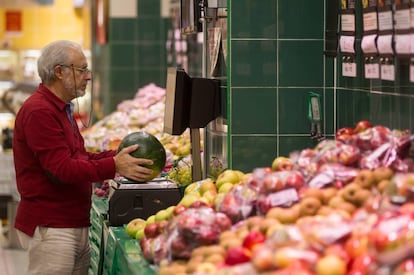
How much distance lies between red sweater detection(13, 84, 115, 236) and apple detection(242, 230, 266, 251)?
1707 millimetres

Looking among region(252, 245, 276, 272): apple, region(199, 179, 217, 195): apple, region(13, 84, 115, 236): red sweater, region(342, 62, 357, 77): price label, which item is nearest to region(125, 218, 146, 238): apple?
region(13, 84, 115, 236): red sweater

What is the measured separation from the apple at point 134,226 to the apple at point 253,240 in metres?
1.57

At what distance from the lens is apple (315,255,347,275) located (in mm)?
3004

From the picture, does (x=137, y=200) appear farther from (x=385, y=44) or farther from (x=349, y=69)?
(x=385, y=44)

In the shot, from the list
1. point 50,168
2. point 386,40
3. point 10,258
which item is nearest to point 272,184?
point 386,40

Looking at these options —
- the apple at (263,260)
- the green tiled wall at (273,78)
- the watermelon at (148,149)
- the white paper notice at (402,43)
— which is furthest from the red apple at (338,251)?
the green tiled wall at (273,78)

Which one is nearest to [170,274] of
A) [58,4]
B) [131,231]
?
[131,231]

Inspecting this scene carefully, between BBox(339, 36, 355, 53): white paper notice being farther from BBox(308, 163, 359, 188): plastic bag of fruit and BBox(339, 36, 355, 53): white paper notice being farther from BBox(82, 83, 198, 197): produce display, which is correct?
BBox(82, 83, 198, 197): produce display

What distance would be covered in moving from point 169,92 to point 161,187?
646 millimetres

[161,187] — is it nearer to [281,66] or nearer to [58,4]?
[281,66]

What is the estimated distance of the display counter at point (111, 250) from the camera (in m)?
4.33

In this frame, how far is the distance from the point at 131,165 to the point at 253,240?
196 cm

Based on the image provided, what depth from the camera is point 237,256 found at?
11.2 ft

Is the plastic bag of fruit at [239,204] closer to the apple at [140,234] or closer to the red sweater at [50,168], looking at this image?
the apple at [140,234]
